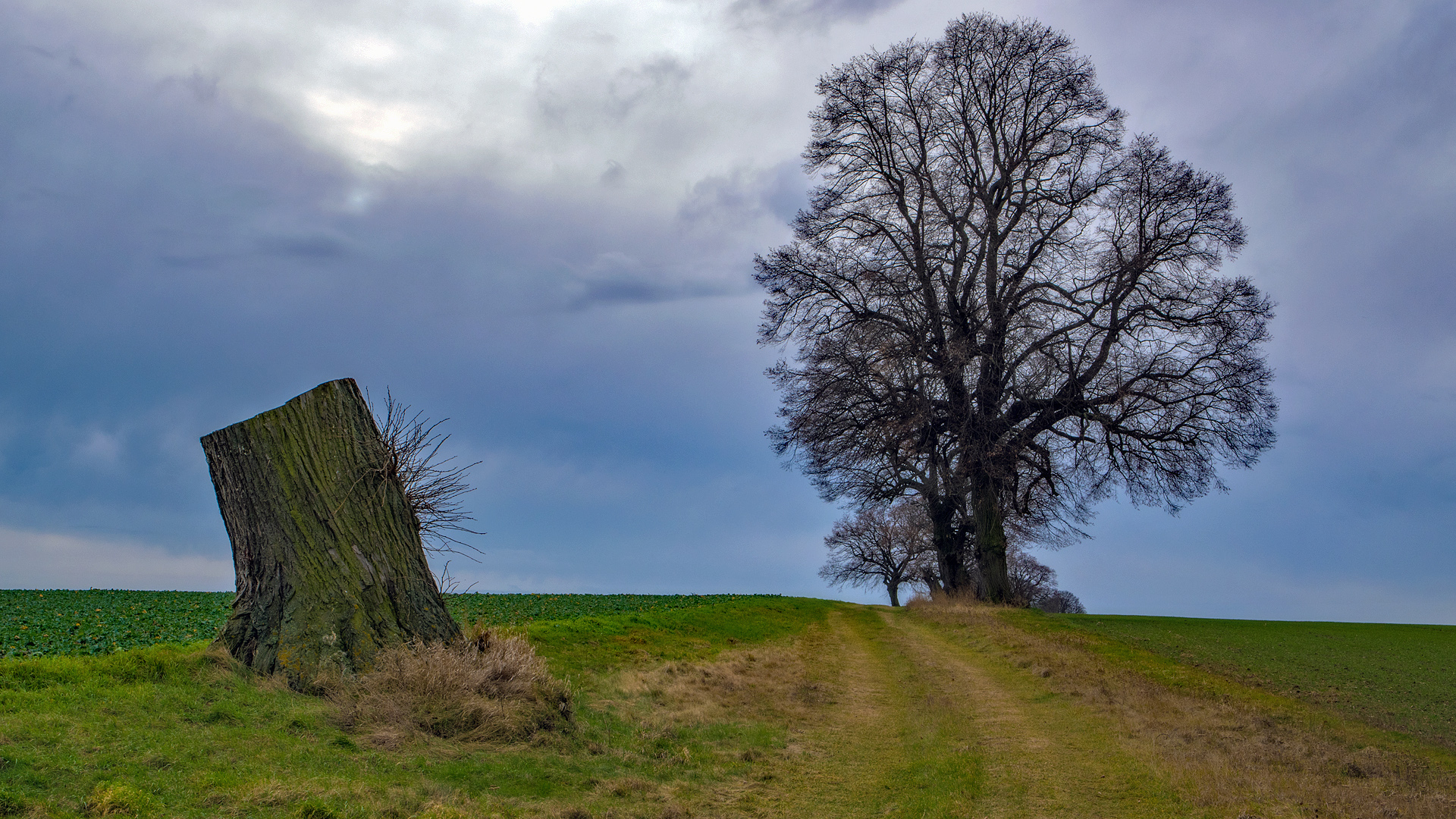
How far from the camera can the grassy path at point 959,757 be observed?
754 centimetres

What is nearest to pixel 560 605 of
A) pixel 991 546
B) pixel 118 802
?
pixel 991 546

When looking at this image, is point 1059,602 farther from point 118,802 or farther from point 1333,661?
point 118,802

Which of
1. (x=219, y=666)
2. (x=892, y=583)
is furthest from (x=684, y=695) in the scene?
(x=892, y=583)

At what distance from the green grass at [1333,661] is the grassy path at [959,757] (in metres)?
4.69

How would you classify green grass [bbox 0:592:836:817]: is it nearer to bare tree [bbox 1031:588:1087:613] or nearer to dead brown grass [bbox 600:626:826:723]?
dead brown grass [bbox 600:626:826:723]

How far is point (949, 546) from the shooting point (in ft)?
92.7

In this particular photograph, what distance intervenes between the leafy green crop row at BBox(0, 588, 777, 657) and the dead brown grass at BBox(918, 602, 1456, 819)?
29.4 ft

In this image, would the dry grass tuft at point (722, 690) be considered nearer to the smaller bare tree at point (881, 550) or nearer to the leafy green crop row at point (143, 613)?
the leafy green crop row at point (143, 613)

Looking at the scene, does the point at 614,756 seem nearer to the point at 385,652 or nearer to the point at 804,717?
the point at 385,652

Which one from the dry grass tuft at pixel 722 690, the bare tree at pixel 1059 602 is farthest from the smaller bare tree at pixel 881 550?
the dry grass tuft at pixel 722 690

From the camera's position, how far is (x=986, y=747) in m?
9.49

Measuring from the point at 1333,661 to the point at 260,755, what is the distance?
20.5 metres

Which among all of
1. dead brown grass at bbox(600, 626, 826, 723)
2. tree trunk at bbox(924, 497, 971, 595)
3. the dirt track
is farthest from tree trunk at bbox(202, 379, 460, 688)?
tree trunk at bbox(924, 497, 971, 595)

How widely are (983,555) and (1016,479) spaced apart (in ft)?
9.73
